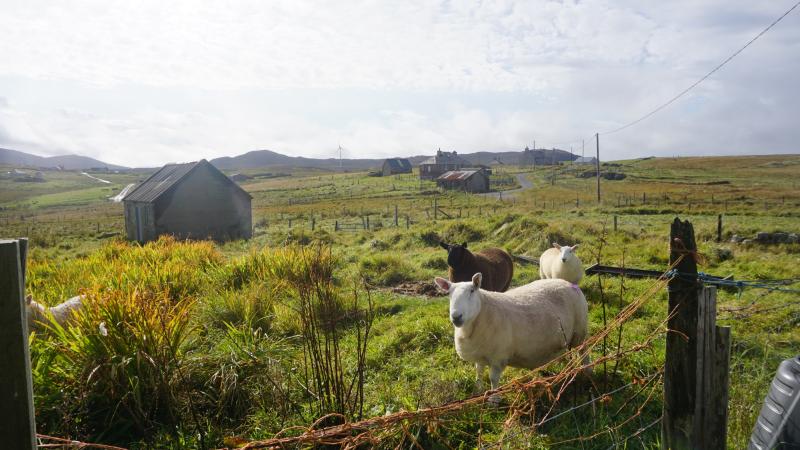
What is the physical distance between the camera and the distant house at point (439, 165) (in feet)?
320

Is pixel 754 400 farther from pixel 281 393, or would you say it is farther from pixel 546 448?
pixel 281 393

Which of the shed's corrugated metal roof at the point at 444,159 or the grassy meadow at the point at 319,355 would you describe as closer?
the grassy meadow at the point at 319,355

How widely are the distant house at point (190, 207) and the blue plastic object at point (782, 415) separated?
2637 cm

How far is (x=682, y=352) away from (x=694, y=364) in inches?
3.7

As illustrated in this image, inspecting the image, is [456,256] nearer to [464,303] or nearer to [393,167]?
[464,303]

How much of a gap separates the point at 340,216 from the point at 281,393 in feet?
127

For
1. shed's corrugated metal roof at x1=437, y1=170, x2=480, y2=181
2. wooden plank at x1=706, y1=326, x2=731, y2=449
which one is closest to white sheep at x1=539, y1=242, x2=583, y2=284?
wooden plank at x1=706, y1=326, x2=731, y2=449

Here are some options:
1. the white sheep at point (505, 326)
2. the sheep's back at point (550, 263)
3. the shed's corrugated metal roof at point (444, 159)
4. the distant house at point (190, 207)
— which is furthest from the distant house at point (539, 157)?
the white sheep at point (505, 326)

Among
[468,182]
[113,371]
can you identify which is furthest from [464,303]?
[468,182]

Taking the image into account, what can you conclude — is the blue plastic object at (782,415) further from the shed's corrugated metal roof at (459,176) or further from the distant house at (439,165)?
the distant house at (439,165)

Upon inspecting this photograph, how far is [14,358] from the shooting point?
5.36 feet

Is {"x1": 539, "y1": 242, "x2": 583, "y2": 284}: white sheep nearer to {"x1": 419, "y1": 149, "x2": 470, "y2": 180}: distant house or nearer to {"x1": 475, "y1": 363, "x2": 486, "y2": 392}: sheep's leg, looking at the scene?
{"x1": 475, "y1": 363, "x2": 486, "y2": 392}: sheep's leg

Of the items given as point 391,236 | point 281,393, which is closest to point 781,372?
point 281,393

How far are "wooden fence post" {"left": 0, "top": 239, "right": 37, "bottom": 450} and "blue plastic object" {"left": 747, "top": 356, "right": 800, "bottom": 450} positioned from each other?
383cm
